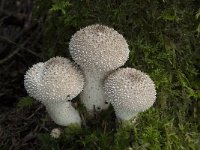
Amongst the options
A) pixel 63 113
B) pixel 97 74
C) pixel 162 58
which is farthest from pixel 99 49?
pixel 162 58

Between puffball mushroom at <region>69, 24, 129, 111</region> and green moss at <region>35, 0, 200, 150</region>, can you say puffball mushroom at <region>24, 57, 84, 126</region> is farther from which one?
green moss at <region>35, 0, 200, 150</region>

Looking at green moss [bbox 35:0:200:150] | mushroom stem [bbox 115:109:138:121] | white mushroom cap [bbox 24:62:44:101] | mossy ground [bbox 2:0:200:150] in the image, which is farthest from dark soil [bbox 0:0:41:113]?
mushroom stem [bbox 115:109:138:121]

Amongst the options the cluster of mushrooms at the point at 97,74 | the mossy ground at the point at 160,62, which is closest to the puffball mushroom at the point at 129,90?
the cluster of mushrooms at the point at 97,74

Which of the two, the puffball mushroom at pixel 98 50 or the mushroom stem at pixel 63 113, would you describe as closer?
the puffball mushroom at pixel 98 50

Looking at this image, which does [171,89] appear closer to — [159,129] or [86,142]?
[159,129]

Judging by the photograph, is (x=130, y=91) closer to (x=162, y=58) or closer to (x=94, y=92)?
(x=94, y=92)

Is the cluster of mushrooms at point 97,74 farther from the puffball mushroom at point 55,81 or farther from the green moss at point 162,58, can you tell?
the green moss at point 162,58
